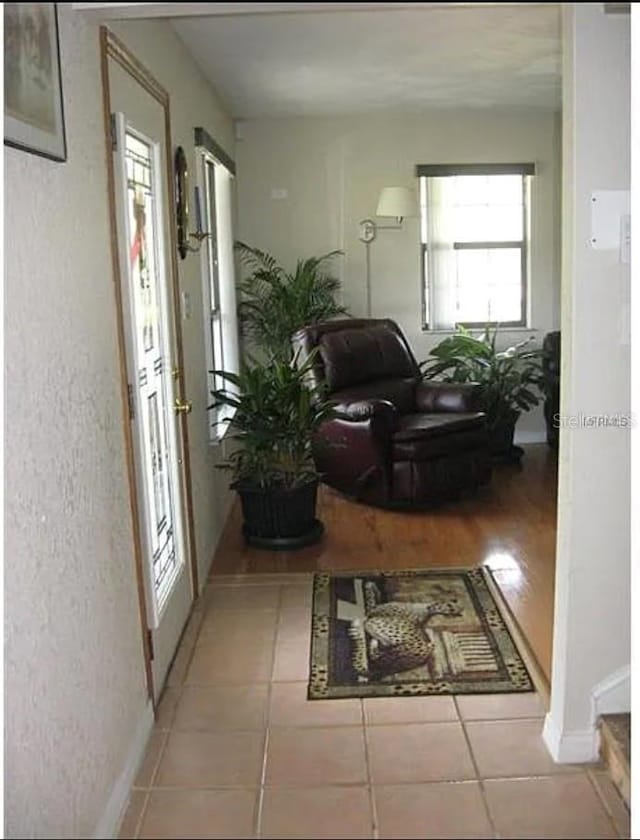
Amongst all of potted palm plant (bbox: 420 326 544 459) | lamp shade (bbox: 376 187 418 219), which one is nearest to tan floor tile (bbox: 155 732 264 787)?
potted palm plant (bbox: 420 326 544 459)

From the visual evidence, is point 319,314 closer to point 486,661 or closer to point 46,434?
point 486,661

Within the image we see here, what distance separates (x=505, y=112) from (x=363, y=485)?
113 inches

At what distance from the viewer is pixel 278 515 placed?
4.14 m

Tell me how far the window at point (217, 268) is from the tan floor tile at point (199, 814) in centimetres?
212

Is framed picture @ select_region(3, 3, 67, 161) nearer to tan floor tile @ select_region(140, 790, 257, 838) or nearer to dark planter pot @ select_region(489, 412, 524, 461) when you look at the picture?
tan floor tile @ select_region(140, 790, 257, 838)

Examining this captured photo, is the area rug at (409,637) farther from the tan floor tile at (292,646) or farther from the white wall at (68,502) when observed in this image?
the white wall at (68,502)

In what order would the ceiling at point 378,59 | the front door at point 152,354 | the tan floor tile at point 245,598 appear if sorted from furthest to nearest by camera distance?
the ceiling at point 378,59, the tan floor tile at point 245,598, the front door at point 152,354

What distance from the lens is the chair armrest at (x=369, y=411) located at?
15.3ft

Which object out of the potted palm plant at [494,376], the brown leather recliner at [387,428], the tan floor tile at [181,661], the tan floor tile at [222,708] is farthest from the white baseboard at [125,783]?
the potted palm plant at [494,376]

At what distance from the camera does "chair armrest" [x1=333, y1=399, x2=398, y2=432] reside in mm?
4656

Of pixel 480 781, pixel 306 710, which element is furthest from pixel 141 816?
pixel 480 781

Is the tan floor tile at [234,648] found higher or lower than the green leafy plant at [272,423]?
lower

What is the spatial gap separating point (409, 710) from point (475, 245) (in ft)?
13.9

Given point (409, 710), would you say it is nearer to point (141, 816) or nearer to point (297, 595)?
point (141, 816)
